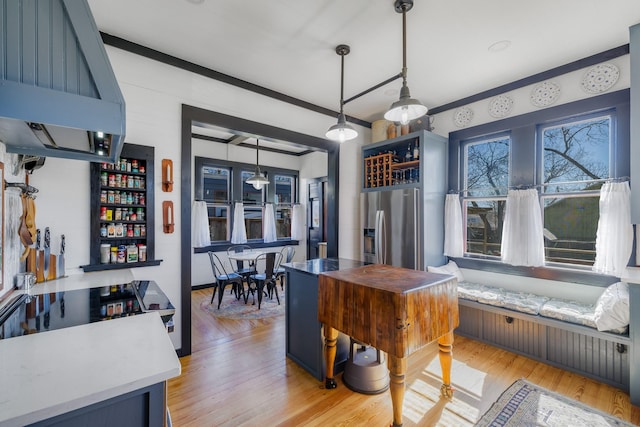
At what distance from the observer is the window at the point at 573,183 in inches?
114

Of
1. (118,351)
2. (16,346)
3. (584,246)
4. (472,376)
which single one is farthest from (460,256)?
(16,346)

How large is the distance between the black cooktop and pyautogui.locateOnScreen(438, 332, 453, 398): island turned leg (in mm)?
1858

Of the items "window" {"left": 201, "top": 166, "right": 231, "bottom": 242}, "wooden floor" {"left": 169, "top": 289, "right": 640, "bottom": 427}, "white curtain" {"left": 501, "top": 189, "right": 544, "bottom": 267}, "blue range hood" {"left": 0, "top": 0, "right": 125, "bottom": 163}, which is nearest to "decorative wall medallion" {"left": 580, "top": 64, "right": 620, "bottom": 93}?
"white curtain" {"left": 501, "top": 189, "right": 544, "bottom": 267}

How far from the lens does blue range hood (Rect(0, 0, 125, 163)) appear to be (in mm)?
962

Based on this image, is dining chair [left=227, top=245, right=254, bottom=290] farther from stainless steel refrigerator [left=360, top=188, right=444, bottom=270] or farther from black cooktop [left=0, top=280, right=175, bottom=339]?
black cooktop [left=0, top=280, right=175, bottom=339]

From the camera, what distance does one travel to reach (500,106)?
3.48 m

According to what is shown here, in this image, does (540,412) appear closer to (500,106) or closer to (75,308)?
(75,308)

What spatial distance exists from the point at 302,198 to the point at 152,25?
4.83 metres

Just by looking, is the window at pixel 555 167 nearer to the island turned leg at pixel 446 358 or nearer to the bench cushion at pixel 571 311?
the bench cushion at pixel 571 311

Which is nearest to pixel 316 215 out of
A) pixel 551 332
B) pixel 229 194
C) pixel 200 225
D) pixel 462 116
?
pixel 229 194

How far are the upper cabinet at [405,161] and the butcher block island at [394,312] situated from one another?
6.43ft

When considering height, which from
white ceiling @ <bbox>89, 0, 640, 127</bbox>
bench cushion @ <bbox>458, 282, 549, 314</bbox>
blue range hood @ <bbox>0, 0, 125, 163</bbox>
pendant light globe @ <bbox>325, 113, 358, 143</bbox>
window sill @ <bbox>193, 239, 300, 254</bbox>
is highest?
white ceiling @ <bbox>89, 0, 640, 127</bbox>

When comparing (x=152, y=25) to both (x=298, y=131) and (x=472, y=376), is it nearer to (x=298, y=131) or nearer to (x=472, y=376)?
(x=298, y=131)

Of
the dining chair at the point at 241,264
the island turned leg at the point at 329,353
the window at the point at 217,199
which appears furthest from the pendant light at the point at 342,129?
the window at the point at 217,199
